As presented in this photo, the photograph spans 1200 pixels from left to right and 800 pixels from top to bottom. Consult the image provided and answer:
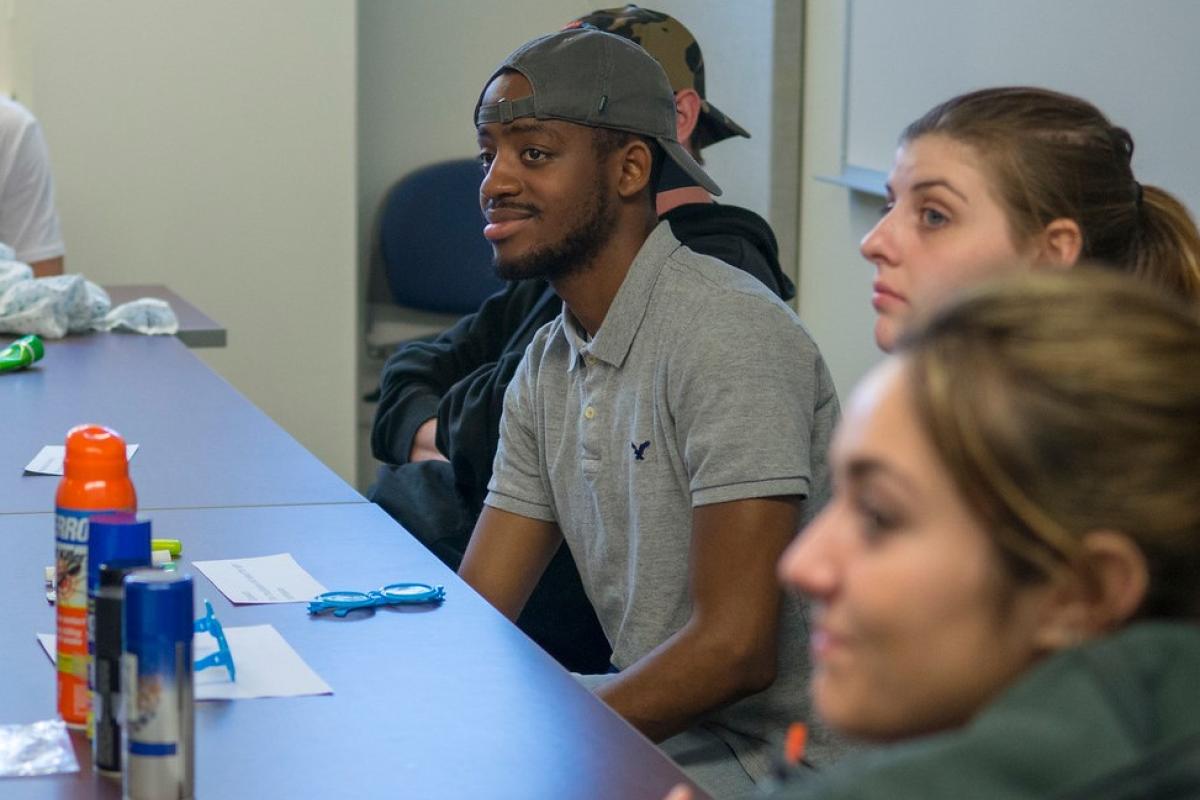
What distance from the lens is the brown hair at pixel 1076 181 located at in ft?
5.06

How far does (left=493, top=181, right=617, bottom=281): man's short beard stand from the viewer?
2.00 m

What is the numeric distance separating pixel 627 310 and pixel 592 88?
0.32m

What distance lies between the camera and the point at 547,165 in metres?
2.04

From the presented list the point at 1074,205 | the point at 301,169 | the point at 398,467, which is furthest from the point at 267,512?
the point at 301,169

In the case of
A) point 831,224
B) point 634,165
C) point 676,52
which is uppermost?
point 676,52

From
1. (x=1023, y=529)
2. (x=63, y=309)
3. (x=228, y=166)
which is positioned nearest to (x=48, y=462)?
(x=63, y=309)

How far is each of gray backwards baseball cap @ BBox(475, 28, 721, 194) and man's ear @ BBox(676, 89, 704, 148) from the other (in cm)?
84

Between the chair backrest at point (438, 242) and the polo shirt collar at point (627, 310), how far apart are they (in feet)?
9.56

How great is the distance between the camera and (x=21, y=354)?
2941mm

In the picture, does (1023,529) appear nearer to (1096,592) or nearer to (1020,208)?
(1096,592)

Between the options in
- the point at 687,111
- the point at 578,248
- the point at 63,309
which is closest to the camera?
the point at 578,248

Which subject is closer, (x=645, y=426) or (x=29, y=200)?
(x=645, y=426)

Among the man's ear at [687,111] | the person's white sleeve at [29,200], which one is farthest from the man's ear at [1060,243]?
the person's white sleeve at [29,200]

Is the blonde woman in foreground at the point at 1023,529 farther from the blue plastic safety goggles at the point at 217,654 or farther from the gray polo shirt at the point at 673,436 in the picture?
the gray polo shirt at the point at 673,436
